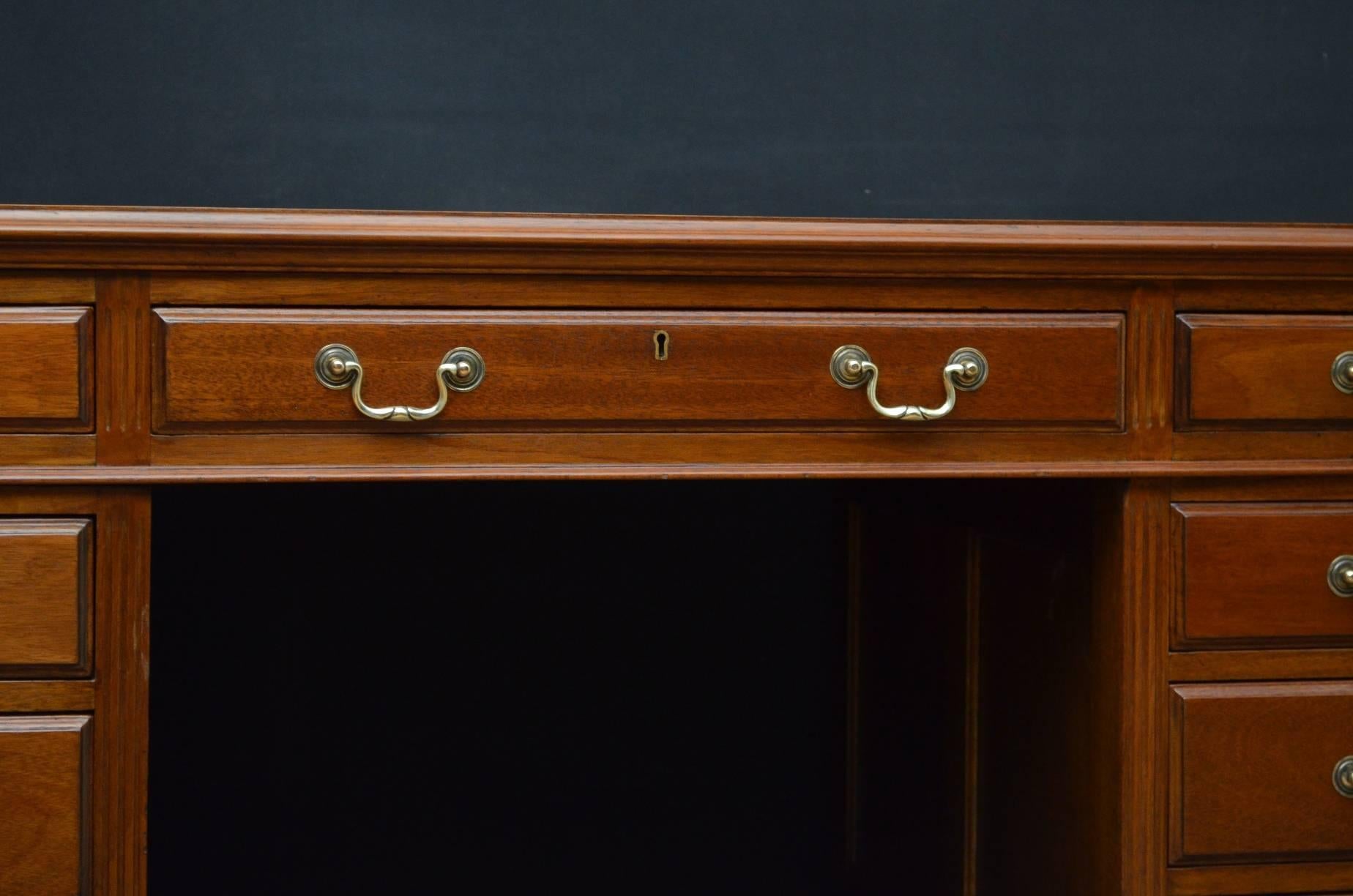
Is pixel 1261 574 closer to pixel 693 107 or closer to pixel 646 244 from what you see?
pixel 646 244

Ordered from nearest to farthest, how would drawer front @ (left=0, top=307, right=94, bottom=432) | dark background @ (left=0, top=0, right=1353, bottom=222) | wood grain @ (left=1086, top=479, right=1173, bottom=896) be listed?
drawer front @ (left=0, top=307, right=94, bottom=432)
wood grain @ (left=1086, top=479, right=1173, bottom=896)
dark background @ (left=0, top=0, right=1353, bottom=222)

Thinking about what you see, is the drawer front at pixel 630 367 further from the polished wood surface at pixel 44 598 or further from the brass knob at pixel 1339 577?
the brass knob at pixel 1339 577

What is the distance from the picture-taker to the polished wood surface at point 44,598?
86 cm

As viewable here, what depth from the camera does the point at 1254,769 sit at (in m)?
0.97

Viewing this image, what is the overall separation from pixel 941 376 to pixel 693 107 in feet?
2.63

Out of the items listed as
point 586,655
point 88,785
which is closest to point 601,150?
point 586,655

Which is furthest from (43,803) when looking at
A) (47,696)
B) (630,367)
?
(630,367)

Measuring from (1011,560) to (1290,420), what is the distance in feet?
0.91

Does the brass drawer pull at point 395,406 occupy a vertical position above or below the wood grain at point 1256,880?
above

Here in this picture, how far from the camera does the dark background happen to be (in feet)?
5.02

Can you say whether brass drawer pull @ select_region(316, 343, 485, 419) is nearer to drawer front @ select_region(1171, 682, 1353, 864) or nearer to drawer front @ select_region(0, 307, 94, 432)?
drawer front @ select_region(0, 307, 94, 432)

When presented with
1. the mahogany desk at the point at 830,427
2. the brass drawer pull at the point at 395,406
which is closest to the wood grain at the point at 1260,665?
the mahogany desk at the point at 830,427

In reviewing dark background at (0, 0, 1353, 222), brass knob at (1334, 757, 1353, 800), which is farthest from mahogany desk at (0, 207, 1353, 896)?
dark background at (0, 0, 1353, 222)

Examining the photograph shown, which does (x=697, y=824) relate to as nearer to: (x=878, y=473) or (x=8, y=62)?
(x=878, y=473)
